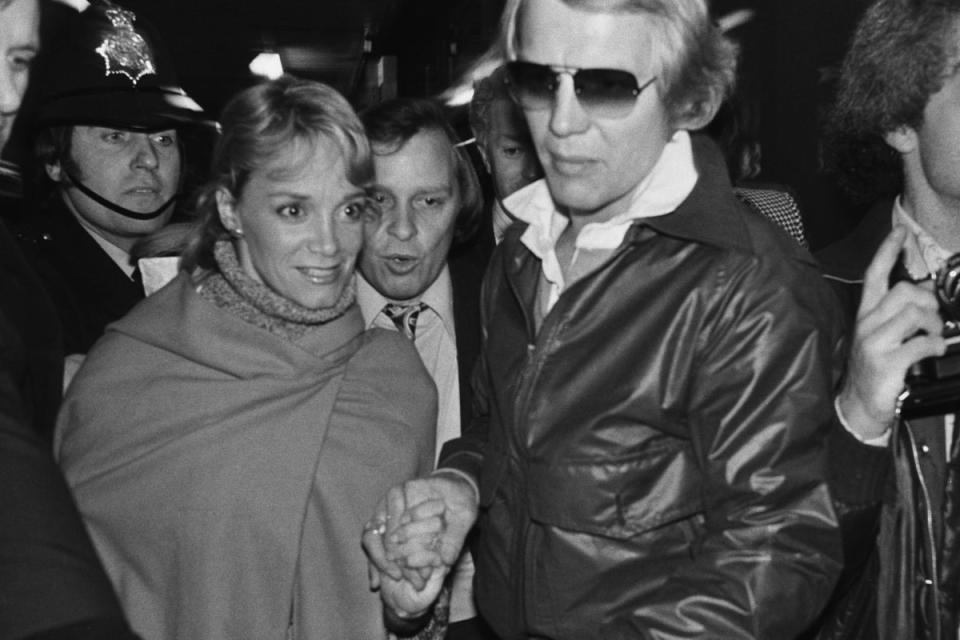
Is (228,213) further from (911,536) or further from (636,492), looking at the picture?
(911,536)

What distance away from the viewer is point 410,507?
2.15 m

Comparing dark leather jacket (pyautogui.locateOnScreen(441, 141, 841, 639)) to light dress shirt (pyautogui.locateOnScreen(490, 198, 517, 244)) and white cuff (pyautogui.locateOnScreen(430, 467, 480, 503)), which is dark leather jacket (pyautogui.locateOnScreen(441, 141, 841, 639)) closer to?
white cuff (pyautogui.locateOnScreen(430, 467, 480, 503))

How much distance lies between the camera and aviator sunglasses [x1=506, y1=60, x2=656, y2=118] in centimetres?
176

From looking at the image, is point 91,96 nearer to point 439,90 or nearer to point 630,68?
point 630,68

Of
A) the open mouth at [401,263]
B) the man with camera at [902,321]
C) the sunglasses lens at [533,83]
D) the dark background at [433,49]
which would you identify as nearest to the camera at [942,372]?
the man with camera at [902,321]

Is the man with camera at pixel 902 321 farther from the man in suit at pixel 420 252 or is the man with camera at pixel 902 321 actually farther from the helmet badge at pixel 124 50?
the helmet badge at pixel 124 50

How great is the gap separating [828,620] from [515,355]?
69 centimetres

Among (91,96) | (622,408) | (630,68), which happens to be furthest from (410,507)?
(91,96)

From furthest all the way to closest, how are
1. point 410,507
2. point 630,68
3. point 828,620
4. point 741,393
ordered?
1. point 410,507
2. point 828,620
3. point 630,68
4. point 741,393

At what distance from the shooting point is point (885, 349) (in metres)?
1.77

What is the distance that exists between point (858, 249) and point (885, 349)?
0.43m

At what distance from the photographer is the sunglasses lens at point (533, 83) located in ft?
5.96

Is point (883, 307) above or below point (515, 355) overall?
above

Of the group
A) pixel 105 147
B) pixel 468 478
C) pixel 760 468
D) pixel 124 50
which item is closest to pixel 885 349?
pixel 760 468
